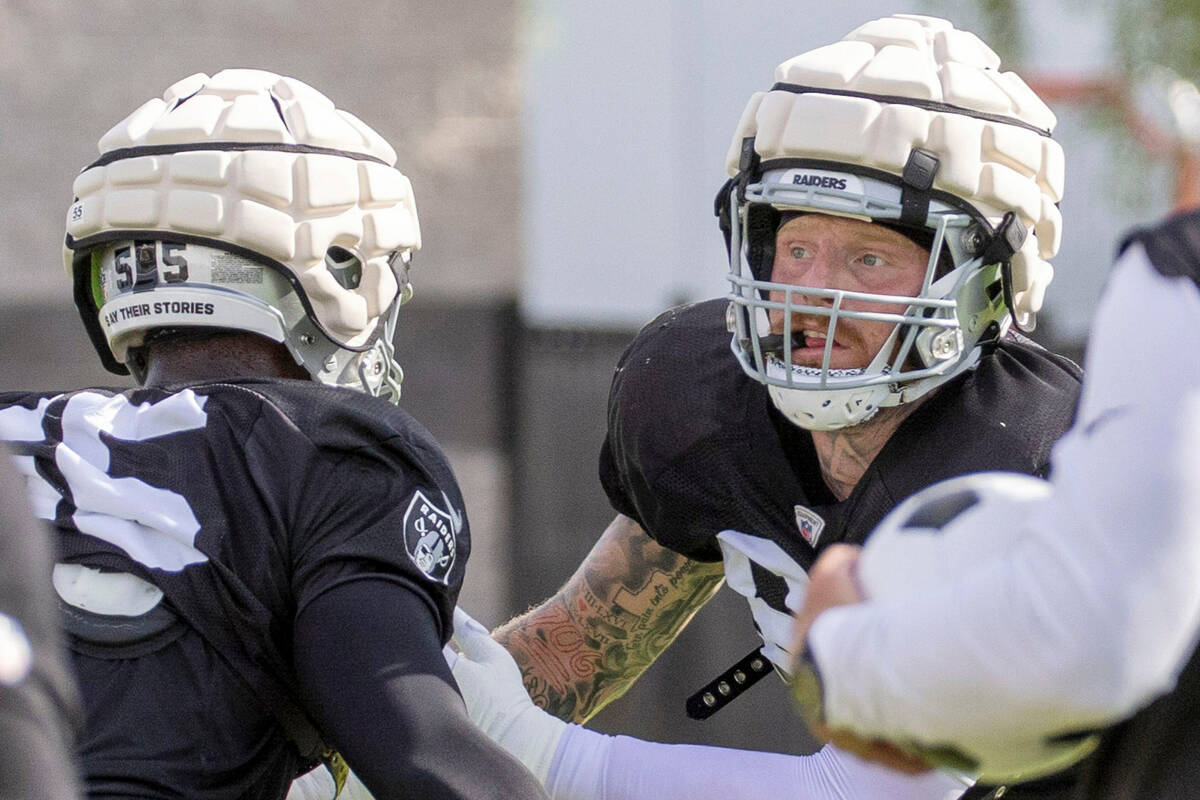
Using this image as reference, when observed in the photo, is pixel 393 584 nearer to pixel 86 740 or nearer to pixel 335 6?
pixel 86 740

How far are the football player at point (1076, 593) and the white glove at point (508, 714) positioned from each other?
3.36 feet

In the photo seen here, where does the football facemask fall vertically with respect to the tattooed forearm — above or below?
above

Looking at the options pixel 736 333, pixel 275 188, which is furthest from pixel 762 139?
pixel 275 188

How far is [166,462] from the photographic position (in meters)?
2.10

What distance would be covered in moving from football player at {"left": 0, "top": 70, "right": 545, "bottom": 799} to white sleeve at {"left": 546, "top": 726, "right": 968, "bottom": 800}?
0.39 m

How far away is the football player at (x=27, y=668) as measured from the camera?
1.29 metres

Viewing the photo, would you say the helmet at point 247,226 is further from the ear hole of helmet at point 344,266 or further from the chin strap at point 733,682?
the chin strap at point 733,682

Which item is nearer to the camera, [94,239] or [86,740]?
[86,740]

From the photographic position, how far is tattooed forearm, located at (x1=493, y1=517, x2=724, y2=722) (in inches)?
116

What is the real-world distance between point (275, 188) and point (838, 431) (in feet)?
2.88

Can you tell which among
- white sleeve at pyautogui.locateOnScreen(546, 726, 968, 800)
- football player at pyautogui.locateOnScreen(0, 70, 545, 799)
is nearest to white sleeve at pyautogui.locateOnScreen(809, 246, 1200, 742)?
football player at pyautogui.locateOnScreen(0, 70, 545, 799)

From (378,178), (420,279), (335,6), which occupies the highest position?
(378,178)

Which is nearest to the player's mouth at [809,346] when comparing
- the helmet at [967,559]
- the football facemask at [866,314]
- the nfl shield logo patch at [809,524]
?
the football facemask at [866,314]

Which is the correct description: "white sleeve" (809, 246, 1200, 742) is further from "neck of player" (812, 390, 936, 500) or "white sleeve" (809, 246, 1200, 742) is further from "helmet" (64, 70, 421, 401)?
"helmet" (64, 70, 421, 401)
